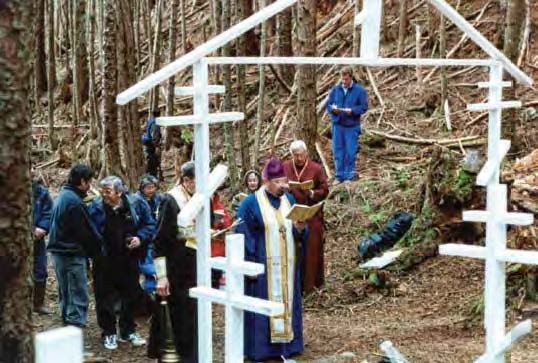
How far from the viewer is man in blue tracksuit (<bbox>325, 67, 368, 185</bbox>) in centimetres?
1297

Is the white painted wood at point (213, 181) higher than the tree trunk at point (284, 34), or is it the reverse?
the tree trunk at point (284, 34)

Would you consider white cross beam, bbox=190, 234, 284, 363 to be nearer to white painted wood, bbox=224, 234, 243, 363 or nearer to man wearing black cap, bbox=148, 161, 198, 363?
white painted wood, bbox=224, 234, 243, 363

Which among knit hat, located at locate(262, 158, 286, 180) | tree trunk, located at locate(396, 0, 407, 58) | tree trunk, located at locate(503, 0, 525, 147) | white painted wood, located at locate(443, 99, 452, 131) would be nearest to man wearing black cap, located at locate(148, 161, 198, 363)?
knit hat, located at locate(262, 158, 286, 180)

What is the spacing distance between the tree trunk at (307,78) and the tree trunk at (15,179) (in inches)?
295

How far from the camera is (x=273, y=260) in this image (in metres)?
7.94

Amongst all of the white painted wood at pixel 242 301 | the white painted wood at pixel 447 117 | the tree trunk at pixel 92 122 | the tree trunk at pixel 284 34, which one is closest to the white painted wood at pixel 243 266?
the white painted wood at pixel 242 301

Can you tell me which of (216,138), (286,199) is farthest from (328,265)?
(216,138)

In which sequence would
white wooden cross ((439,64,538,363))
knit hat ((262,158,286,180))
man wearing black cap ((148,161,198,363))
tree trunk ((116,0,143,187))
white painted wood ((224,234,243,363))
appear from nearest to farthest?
white painted wood ((224,234,243,363)), white wooden cross ((439,64,538,363)), man wearing black cap ((148,161,198,363)), knit hat ((262,158,286,180)), tree trunk ((116,0,143,187))

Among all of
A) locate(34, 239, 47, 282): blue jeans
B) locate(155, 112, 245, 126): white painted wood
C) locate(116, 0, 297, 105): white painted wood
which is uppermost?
locate(116, 0, 297, 105): white painted wood

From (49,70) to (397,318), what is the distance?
557 inches

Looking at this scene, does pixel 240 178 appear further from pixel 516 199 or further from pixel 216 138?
pixel 516 199

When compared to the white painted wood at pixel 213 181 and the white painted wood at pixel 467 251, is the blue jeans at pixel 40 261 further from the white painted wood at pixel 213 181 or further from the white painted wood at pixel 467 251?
the white painted wood at pixel 467 251

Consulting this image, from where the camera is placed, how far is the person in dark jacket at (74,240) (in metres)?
8.09

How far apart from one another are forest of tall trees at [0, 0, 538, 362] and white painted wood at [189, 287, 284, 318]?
882 mm
